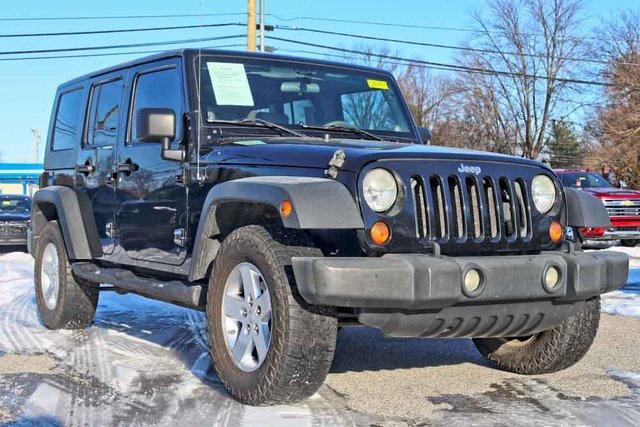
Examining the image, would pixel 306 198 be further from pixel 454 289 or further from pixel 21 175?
pixel 21 175

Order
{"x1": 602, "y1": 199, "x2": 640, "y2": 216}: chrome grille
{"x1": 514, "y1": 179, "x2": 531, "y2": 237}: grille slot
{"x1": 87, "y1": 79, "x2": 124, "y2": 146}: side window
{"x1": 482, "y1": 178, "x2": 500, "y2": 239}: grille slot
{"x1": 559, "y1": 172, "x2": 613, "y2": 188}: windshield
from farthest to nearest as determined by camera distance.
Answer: {"x1": 559, "y1": 172, "x2": 613, "y2": 188}: windshield
{"x1": 602, "y1": 199, "x2": 640, "y2": 216}: chrome grille
{"x1": 87, "y1": 79, "x2": 124, "y2": 146}: side window
{"x1": 514, "y1": 179, "x2": 531, "y2": 237}: grille slot
{"x1": 482, "y1": 178, "x2": 500, "y2": 239}: grille slot

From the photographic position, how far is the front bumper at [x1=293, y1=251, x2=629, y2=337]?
3.62m

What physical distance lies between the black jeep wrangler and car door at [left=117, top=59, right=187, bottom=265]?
15mm

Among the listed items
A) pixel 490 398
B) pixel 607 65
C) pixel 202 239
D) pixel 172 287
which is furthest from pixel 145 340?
pixel 607 65

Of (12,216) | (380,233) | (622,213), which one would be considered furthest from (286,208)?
(12,216)

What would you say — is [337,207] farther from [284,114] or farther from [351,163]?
[284,114]

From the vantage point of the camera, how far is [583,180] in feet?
56.4

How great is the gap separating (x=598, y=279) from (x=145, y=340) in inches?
140

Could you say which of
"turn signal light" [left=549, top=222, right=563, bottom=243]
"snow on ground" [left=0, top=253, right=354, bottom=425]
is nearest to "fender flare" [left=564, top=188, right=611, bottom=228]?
"turn signal light" [left=549, top=222, right=563, bottom=243]

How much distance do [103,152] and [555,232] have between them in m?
3.55

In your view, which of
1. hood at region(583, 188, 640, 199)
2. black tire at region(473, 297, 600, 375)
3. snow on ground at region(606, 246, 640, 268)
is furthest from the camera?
hood at region(583, 188, 640, 199)

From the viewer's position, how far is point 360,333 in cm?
654

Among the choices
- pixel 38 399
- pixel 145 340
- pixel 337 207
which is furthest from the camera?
pixel 145 340

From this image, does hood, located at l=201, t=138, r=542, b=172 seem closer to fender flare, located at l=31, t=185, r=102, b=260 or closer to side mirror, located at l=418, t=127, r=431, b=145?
side mirror, located at l=418, t=127, r=431, b=145
